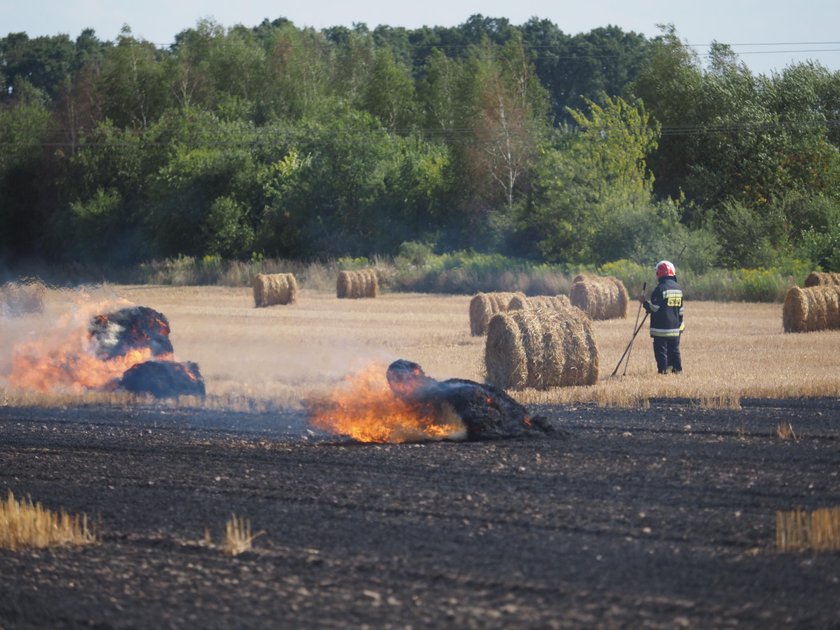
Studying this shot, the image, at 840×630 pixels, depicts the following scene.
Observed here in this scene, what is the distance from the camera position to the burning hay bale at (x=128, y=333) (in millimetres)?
18969

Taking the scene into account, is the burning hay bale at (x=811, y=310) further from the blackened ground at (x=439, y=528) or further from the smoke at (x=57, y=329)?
the smoke at (x=57, y=329)

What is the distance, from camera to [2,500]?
1009cm

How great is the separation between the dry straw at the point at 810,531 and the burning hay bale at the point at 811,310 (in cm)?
1865

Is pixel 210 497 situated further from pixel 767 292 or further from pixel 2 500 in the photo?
pixel 767 292

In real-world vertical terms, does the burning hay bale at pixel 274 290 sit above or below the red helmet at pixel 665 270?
below

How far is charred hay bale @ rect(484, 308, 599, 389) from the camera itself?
17516 mm

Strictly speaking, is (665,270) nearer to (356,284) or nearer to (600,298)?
(600,298)

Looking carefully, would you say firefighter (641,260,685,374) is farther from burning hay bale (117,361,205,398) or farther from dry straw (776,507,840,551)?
dry straw (776,507,840,551)

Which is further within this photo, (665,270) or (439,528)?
(665,270)

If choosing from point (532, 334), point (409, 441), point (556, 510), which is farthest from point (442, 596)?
point (532, 334)

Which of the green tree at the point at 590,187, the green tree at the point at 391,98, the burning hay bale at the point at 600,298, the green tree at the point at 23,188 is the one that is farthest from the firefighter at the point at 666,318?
the green tree at the point at 391,98

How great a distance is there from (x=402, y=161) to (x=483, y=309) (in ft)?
132

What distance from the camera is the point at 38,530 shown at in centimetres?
857

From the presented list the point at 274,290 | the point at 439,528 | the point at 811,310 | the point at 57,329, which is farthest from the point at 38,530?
the point at 274,290
